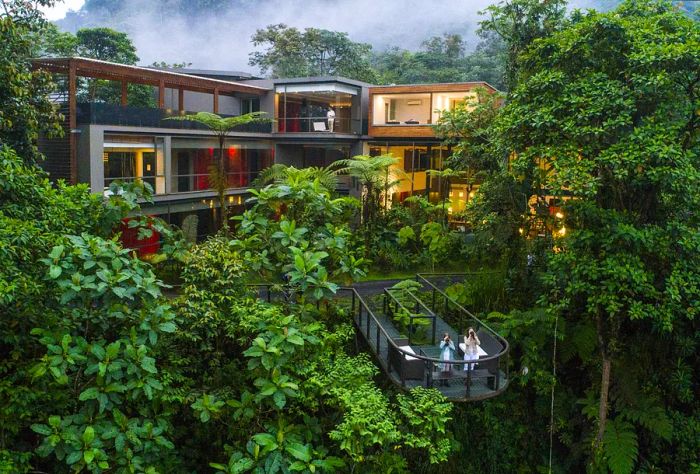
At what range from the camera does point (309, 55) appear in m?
54.0

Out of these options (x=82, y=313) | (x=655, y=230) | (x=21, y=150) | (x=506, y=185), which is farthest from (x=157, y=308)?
(x=506, y=185)

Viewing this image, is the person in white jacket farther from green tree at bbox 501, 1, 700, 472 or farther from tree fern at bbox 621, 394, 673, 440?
tree fern at bbox 621, 394, 673, 440

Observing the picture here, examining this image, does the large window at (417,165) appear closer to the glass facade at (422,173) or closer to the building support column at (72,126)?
the glass facade at (422,173)

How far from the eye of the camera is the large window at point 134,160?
19.6 meters

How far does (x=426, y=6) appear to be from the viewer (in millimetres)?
101688

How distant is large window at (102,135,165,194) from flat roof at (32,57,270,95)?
217cm

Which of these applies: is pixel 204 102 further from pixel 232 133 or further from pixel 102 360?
pixel 102 360

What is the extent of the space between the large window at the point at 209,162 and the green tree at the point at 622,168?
13479 mm

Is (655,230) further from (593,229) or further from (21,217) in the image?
(21,217)

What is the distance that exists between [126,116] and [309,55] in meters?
36.7

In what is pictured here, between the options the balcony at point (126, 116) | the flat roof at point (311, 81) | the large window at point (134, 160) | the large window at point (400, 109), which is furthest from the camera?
the large window at point (400, 109)

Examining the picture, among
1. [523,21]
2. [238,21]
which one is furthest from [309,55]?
[238,21]

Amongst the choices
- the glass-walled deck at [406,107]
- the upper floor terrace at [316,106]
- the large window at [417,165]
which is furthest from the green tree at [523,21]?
the upper floor terrace at [316,106]

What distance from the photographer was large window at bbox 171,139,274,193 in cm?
2311
